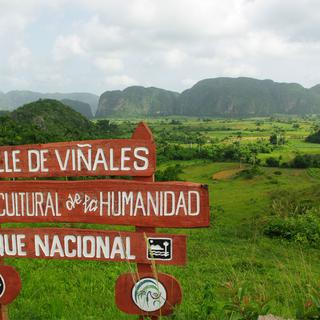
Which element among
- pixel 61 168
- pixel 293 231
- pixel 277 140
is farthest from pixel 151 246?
pixel 277 140

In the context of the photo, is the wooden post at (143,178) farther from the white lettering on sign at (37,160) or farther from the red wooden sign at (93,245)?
the white lettering on sign at (37,160)

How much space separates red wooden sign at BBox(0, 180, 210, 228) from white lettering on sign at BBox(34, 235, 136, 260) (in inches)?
6.5

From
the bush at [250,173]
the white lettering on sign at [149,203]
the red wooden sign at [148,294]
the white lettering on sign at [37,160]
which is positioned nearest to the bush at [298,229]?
the red wooden sign at [148,294]

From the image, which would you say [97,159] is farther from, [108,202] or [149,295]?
[149,295]

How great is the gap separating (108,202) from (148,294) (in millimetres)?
863

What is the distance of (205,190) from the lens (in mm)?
3480

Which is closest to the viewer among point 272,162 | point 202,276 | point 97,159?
point 97,159

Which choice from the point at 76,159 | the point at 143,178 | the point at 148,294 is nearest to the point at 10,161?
the point at 76,159

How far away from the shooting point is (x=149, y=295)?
3582 mm

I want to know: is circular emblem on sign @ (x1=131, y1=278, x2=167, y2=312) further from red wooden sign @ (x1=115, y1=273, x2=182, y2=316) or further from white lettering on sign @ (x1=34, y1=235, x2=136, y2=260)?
white lettering on sign @ (x1=34, y1=235, x2=136, y2=260)

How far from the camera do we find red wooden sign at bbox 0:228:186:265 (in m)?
3.57

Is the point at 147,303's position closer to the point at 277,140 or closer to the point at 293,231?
the point at 293,231

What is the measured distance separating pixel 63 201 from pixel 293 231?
20.3m


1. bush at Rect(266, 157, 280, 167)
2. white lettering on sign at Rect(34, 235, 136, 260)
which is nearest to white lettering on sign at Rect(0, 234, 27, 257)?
white lettering on sign at Rect(34, 235, 136, 260)
